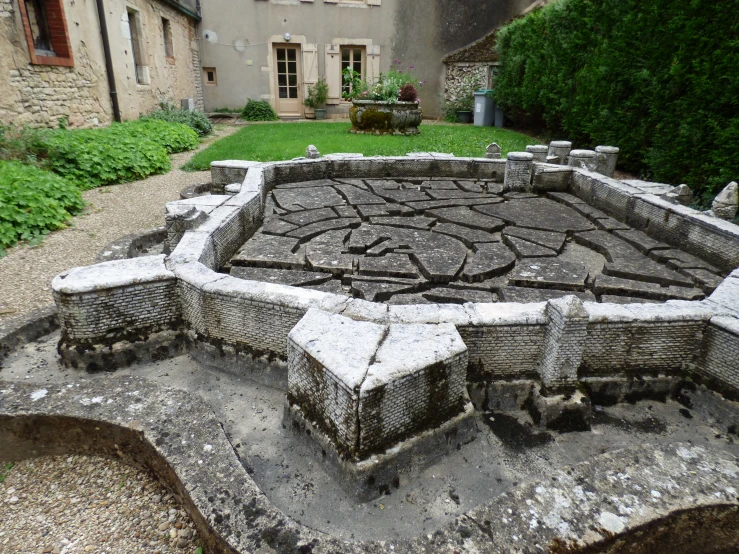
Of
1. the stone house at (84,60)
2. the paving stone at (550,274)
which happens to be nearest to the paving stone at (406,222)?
the paving stone at (550,274)

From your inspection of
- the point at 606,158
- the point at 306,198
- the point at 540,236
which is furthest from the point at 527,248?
the point at 606,158

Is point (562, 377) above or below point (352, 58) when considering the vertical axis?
below

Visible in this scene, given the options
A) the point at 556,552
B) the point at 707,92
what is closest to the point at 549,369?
the point at 556,552

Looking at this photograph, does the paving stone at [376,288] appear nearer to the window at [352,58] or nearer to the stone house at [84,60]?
the stone house at [84,60]

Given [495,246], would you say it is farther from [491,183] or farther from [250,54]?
[250,54]

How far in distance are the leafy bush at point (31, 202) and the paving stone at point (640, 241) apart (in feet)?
18.0

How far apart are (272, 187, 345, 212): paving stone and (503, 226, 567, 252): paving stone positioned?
1.74 meters

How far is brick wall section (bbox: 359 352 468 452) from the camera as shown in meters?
1.76

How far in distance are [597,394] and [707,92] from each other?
16.9ft

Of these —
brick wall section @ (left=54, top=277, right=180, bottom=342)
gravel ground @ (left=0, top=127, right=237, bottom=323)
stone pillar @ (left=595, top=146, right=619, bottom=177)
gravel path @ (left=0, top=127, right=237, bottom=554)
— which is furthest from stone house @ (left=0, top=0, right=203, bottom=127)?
stone pillar @ (left=595, top=146, right=619, bottom=177)

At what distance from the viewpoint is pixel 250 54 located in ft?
58.0

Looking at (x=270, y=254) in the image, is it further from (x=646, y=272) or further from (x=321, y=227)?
(x=646, y=272)

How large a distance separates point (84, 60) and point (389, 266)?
30.8ft

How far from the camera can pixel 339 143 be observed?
10.4 metres
